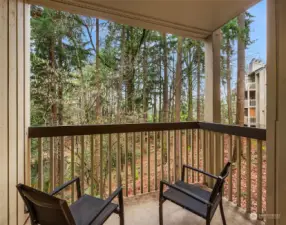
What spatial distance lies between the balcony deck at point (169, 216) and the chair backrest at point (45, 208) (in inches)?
37.4

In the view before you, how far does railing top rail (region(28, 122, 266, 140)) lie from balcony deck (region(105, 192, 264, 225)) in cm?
92

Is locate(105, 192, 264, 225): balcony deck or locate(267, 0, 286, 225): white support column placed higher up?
locate(267, 0, 286, 225): white support column

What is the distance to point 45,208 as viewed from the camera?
1035mm

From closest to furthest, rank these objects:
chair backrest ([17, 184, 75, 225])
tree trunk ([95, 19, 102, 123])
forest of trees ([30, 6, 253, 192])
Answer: chair backrest ([17, 184, 75, 225]) < forest of trees ([30, 6, 253, 192]) < tree trunk ([95, 19, 102, 123])

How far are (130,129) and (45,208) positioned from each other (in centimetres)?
136

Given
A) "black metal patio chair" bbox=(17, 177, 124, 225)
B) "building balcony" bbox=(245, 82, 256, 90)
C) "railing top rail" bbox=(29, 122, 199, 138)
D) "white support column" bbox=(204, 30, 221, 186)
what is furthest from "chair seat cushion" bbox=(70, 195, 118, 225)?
"building balcony" bbox=(245, 82, 256, 90)

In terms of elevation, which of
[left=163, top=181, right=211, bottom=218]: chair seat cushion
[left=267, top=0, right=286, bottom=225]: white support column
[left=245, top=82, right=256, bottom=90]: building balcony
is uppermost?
[left=245, top=82, right=256, bottom=90]: building balcony

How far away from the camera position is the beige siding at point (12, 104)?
121 centimetres

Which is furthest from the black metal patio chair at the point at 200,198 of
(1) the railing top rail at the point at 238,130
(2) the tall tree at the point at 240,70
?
(2) the tall tree at the point at 240,70

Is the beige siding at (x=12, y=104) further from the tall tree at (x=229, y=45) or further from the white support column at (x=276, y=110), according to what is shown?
the tall tree at (x=229, y=45)

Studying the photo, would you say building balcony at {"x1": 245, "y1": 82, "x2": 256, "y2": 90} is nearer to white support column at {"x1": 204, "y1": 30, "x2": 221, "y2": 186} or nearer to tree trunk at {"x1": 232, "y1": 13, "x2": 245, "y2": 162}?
white support column at {"x1": 204, "y1": 30, "x2": 221, "y2": 186}

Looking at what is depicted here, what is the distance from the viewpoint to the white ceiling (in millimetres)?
1909

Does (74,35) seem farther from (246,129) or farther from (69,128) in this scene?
(246,129)

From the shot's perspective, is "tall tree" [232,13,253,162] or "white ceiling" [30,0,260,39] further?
"tall tree" [232,13,253,162]
